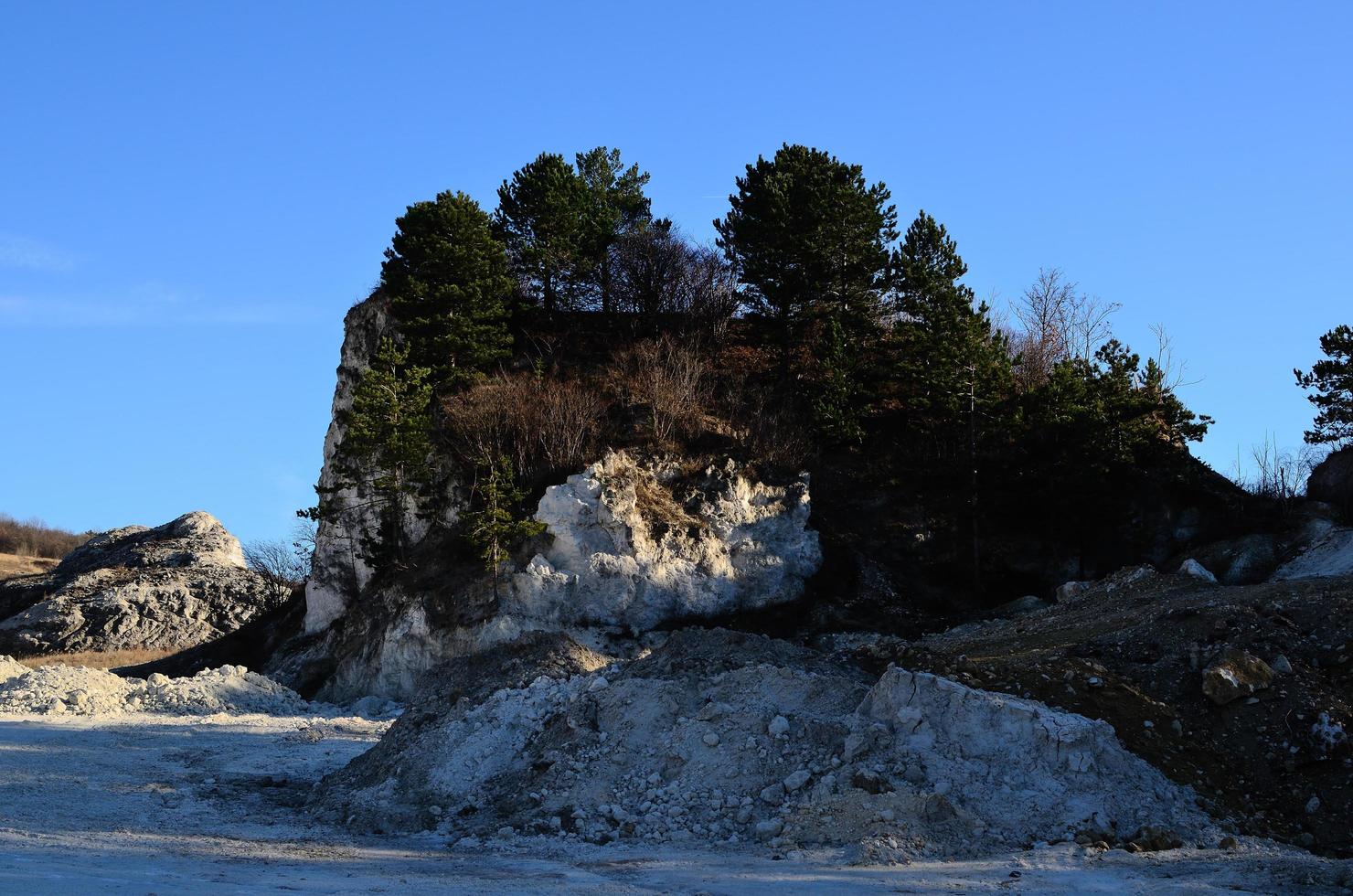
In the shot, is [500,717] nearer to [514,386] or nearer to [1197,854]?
[1197,854]

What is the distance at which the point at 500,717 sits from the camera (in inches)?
647

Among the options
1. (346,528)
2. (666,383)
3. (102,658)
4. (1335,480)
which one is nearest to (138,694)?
(346,528)

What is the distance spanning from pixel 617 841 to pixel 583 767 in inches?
59.2

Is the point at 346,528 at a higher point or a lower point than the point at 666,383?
lower

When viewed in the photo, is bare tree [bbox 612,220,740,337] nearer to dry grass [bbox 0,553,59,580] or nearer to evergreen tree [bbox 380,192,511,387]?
evergreen tree [bbox 380,192,511,387]

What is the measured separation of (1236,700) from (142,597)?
41536mm

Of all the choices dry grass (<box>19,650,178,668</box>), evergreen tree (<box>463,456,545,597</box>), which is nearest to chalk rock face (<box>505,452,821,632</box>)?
evergreen tree (<box>463,456,545,597</box>)

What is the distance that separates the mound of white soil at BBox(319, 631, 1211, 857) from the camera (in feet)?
43.8

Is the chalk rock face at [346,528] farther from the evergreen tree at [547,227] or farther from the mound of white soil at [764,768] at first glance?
the mound of white soil at [764,768]

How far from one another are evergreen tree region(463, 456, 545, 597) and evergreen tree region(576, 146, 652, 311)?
470 inches

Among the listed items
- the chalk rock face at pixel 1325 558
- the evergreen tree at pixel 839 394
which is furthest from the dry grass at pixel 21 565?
the chalk rock face at pixel 1325 558

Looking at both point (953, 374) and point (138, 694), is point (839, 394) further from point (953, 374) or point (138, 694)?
point (138, 694)

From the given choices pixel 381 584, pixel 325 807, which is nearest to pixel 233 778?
pixel 325 807

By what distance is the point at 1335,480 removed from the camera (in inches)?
1363
